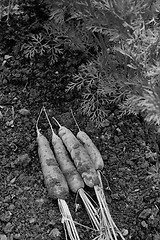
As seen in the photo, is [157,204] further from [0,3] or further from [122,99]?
[0,3]

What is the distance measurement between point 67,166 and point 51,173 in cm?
11

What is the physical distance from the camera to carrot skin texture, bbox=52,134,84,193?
238 centimetres

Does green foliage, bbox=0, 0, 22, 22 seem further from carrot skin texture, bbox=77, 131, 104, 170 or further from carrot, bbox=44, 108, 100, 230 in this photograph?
carrot skin texture, bbox=77, 131, 104, 170

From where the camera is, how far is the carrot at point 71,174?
2305mm

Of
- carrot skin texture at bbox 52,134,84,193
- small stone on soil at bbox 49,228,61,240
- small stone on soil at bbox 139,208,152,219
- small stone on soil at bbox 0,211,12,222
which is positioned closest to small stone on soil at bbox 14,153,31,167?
carrot skin texture at bbox 52,134,84,193

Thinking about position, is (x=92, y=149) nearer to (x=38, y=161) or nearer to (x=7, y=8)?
(x=38, y=161)

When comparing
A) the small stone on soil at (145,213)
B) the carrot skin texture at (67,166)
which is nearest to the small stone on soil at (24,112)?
the carrot skin texture at (67,166)

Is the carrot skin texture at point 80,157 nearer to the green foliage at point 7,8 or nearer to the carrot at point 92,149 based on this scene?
the carrot at point 92,149

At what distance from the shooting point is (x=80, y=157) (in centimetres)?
247

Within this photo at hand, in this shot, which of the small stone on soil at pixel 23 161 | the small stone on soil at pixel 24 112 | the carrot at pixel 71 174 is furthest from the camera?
the small stone on soil at pixel 24 112

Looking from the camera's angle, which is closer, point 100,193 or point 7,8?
point 100,193

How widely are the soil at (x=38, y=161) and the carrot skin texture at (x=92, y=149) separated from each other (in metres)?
0.06

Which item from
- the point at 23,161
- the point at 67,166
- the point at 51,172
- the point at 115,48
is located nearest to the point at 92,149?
the point at 67,166

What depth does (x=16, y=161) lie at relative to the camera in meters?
2.46
